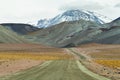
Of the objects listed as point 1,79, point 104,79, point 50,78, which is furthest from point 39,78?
point 104,79

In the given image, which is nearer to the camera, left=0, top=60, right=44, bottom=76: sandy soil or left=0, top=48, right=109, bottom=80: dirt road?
left=0, top=48, right=109, bottom=80: dirt road

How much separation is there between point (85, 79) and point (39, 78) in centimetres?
480

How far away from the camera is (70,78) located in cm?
3819

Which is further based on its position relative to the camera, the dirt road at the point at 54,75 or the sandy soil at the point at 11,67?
the sandy soil at the point at 11,67

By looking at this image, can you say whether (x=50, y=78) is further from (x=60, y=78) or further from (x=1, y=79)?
(x=1, y=79)

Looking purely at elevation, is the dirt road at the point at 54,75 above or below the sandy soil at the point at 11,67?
below

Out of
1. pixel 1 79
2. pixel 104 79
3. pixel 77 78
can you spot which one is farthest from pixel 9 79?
pixel 104 79

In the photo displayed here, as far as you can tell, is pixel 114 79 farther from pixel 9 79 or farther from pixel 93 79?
pixel 9 79

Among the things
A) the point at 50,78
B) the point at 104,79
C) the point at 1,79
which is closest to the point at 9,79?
the point at 1,79

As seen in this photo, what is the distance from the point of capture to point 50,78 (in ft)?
125

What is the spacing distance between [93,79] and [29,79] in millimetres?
6623

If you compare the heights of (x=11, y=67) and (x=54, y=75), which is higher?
(x=11, y=67)

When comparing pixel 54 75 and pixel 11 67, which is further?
pixel 11 67

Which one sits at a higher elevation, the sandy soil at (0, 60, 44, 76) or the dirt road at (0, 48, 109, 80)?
the sandy soil at (0, 60, 44, 76)
